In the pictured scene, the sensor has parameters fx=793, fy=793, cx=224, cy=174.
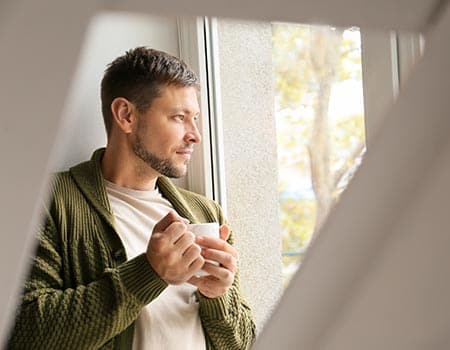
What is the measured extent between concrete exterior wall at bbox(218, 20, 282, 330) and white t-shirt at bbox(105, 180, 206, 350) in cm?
33

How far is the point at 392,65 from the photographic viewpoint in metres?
1.62

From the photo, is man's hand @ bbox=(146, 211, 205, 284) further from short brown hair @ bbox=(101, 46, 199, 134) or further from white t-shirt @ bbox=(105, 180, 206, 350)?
short brown hair @ bbox=(101, 46, 199, 134)

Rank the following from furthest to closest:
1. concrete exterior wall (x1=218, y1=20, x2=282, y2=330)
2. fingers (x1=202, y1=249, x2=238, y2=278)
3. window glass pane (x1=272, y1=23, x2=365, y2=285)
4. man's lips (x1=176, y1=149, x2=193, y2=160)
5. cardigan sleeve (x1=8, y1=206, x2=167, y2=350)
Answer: concrete exterior wall (x1=218, y1=20, x2=282, y2=330), man's lips (x1=176, y1=149, x2=193, y2=160), window glass pane (x1=272, y1=23, x2=365, y2=285), fingers (x1=202, y1=249, x2=238, y2=278), cardigan sleeve (x1=8, y1=206, x2=167, y2=350)

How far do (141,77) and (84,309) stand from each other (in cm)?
60

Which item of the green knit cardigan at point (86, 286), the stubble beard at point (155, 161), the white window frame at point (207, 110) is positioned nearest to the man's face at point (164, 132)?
the stubble beard at point (155, 161)

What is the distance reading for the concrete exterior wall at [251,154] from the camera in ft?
7.07

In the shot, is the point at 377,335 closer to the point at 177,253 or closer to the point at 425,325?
the point at 425,325

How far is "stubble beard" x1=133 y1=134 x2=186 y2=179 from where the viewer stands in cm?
187

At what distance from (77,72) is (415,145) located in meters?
0.11

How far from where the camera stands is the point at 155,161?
6.14 feet

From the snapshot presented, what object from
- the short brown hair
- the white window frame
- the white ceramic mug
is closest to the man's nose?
the short brown hair

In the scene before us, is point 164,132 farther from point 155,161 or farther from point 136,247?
point 136,247

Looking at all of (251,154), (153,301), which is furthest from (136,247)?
(251,154)

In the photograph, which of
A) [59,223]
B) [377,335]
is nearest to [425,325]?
[377,335]
